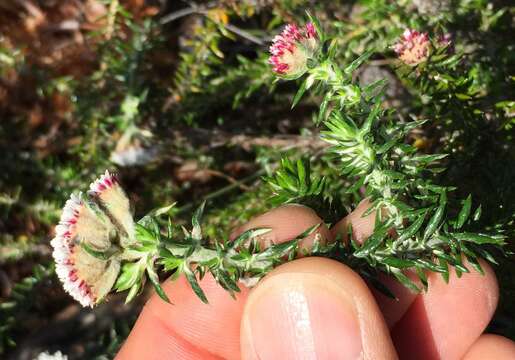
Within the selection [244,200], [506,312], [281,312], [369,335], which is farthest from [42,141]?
[506,312]

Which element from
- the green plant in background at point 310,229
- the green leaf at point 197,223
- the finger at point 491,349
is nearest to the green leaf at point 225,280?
the green plant in background at point 310,229

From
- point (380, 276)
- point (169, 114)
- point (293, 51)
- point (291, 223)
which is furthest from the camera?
point (169, 114)

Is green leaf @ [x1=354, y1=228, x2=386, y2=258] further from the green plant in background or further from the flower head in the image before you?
the flower head

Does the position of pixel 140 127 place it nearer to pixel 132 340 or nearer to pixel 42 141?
pixel 42 141

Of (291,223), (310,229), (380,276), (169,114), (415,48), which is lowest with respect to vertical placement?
(169,114)

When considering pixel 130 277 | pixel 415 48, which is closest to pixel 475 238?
pixel 415 48

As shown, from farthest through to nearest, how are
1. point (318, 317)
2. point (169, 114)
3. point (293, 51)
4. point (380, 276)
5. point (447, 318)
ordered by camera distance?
1. point (169, 114)
2. point (447, 318)
3. point (380, 276)
4. point (318, 317)
5. point (293, 51)

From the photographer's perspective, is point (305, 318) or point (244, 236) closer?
point (244, 236)

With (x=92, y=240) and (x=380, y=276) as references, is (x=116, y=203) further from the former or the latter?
(x=380, y=276)
